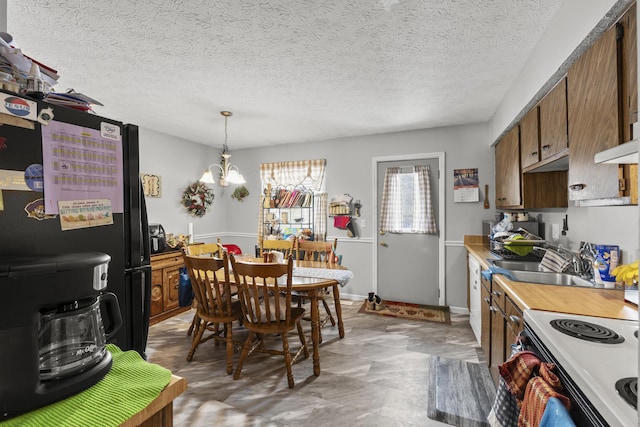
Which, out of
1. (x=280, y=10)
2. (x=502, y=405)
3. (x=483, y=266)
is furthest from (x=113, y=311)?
(x=483, y=266)

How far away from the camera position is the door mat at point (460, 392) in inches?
75.1

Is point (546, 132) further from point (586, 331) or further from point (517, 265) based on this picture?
point (586, 331)

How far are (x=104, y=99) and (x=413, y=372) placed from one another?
3768mm

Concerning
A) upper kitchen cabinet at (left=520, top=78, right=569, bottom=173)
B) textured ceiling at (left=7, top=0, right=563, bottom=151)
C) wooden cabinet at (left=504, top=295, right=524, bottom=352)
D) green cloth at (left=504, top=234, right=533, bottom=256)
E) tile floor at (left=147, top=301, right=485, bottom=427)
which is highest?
textured ceiling at (left=7, top=0, right=563, bottom=151)

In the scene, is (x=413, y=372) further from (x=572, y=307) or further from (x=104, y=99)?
(x=104, y=99)

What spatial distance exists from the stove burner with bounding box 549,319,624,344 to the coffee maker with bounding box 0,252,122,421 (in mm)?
1494

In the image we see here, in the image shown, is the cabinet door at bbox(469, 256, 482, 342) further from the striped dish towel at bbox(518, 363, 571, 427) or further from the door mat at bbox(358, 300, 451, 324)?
the striped dish towel at bbox(518, 363, 571, 427)

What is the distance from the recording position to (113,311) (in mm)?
828

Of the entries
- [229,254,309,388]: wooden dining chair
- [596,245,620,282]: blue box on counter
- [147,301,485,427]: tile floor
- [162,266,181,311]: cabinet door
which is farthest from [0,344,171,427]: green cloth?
[162,266,181,311]: cabinet door

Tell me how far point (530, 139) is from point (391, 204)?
2061 mm

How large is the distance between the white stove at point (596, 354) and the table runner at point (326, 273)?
1.53 m

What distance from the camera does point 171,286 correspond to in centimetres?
376

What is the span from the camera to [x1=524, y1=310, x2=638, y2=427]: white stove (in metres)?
0.72

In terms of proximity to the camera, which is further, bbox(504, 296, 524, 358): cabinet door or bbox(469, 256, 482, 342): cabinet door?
bbox(469, 256, 482, 342): cabinet door
